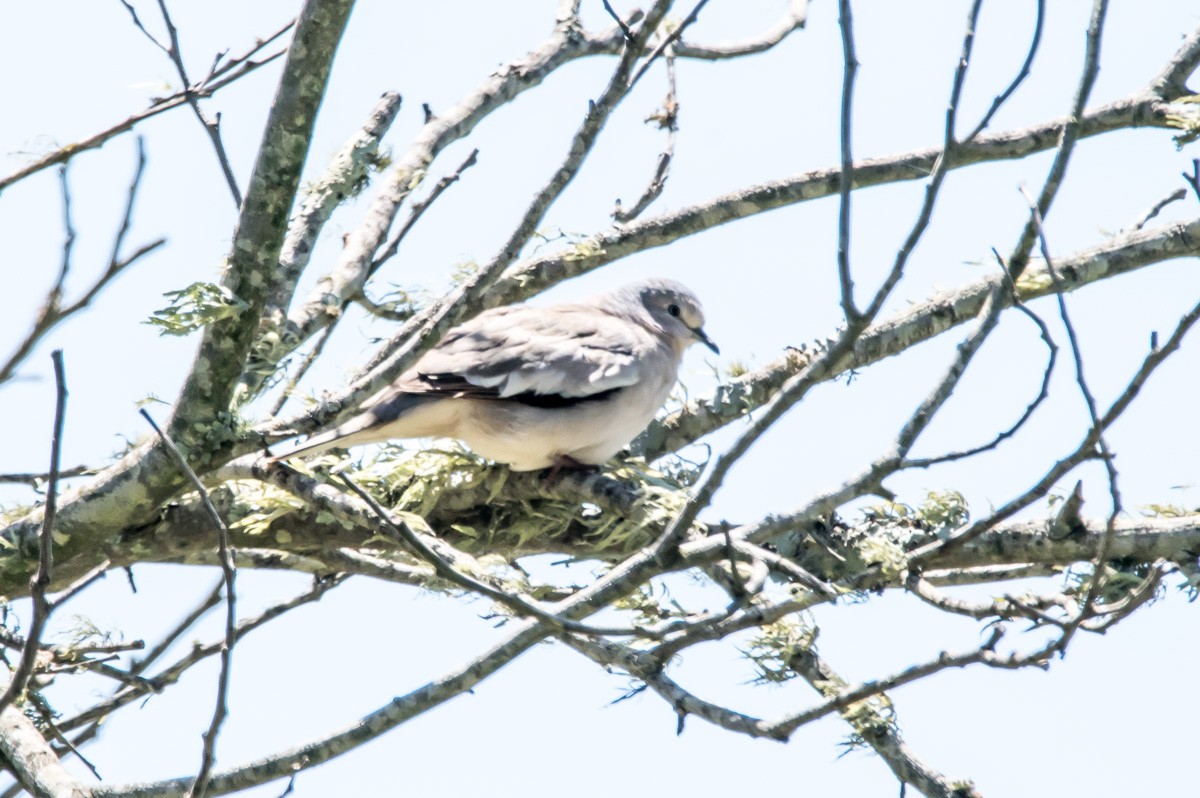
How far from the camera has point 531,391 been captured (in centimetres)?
509

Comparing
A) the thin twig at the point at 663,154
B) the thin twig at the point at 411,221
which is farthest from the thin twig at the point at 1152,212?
the thin twig at the point at 411,221

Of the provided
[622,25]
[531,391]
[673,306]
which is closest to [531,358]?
[531,391]

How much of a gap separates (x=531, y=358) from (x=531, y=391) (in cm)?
16

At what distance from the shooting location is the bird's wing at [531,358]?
195 inches

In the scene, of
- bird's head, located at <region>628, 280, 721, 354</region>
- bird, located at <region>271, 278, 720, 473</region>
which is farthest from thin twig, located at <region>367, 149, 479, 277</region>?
bird's head, located at <region>628, 280, 721, 354</region>

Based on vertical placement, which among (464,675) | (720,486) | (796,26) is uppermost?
(796,26)

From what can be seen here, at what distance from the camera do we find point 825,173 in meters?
4.94

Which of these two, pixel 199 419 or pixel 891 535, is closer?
pixel 199 419

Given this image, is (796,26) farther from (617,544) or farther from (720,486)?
(720,486)

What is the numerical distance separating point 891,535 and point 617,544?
0.91 meters

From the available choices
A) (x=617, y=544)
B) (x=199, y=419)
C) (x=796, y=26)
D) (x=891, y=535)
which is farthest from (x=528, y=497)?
(x=796, y=26)

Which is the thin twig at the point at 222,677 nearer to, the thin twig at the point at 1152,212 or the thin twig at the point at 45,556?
the thin twig at the point at 45,556

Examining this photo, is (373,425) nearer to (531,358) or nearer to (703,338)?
(531,358)

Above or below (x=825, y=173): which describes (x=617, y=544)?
below
